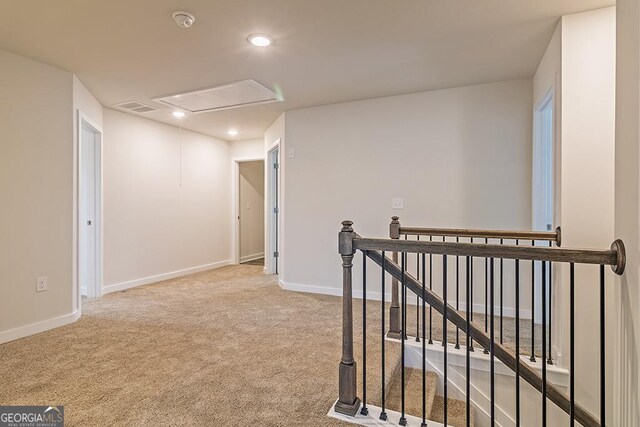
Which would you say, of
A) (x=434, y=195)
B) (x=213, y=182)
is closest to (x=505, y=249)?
(x=434, y=195)

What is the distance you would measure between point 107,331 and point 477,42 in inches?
146

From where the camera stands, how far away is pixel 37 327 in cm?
292

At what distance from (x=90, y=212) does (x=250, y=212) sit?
3020 mm

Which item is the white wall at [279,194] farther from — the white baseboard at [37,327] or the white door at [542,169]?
the white door at [542,169]

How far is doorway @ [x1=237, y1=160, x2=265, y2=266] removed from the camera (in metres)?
6.48

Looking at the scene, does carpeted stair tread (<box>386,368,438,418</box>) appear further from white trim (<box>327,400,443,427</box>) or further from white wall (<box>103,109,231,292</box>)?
white wall (<box>103,109,231,292</box>)

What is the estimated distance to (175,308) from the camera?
362 centimetres

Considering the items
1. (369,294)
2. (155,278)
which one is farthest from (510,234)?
(155,278)

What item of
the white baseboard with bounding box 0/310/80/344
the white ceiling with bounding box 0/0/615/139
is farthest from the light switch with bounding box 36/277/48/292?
the white ceiling with bounding box 0/0/615/139

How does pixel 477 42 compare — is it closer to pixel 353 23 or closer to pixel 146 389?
pixel 353 23

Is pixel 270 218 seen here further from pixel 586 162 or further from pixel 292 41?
pixel 586 162

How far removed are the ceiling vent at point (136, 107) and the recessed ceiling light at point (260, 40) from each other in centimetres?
211

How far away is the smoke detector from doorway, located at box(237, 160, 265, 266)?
4119 millimetres

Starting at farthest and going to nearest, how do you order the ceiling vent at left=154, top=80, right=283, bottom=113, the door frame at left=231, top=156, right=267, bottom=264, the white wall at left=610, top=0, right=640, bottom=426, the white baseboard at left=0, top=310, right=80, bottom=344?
1. the door frame at left=231, top=156, right=267, bottom=264
2. the ceiling vent at left=154, top=80, right=283, bottom=113
3. the white baseboard at left=0, top=310, right=80, bottom=344
4. the white wall at left=610, top=0, right=640, bottom=426
